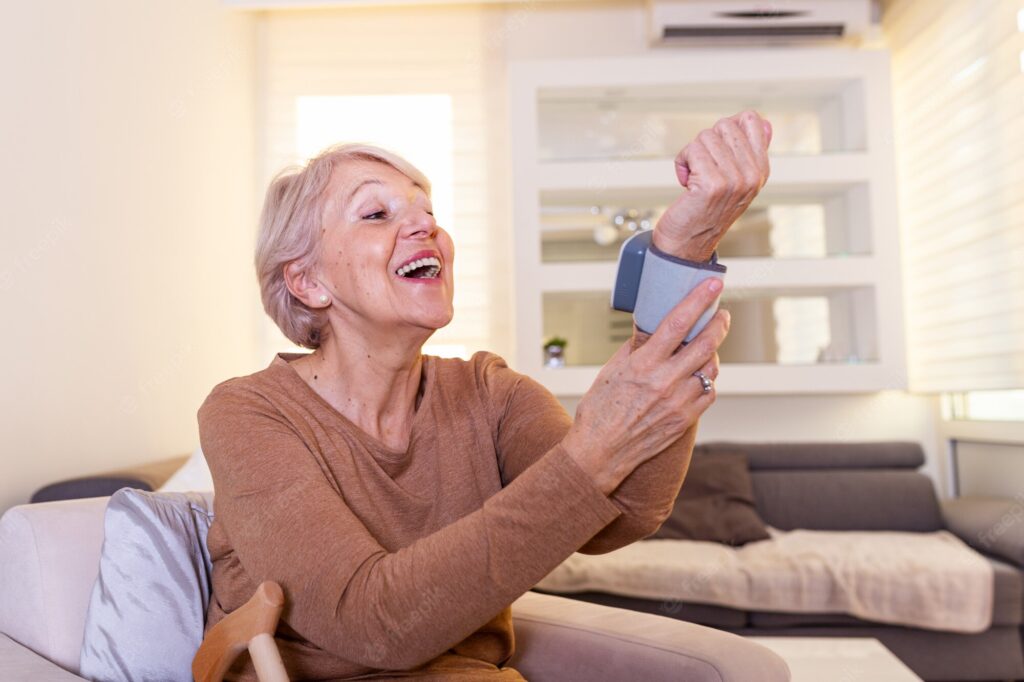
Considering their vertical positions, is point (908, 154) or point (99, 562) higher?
point (908, 154)

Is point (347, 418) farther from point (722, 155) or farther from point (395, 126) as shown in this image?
point (395, 126)

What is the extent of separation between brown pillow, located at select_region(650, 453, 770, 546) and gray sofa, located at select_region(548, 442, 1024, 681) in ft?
0.39

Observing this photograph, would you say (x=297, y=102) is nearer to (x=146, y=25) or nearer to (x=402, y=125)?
(x=402, y=125)

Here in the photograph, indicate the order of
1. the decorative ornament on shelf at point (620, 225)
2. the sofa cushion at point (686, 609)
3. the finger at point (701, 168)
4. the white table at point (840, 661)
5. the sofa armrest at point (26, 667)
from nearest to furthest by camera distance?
the finger at point (701, 168)
the sofa armrest at point (26, 667)
the white table at point (840, 661)
the sofa cushion at point (686, 609)
the decorative ornament on shelf at point (620, 225)

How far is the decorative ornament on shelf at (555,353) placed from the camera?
3920 millimetres

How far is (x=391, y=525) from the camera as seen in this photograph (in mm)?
1259

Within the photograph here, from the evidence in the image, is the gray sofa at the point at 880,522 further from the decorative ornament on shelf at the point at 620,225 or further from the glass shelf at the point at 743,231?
the decorative ornament on shelf at the point at 620,225

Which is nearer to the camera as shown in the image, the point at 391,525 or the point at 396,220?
the point at 391,525

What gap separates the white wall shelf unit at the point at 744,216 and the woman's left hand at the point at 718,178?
290cm

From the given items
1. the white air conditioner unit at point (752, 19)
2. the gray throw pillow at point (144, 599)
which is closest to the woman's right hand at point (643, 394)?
the gray throw pillow at point (144, 599)

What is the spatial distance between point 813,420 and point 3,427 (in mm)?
3302

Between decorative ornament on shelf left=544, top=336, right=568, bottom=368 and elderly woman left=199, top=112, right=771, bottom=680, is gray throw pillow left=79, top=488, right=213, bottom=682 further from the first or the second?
decorative ornament on shelf left=544, top=336, right=568, bottom=368

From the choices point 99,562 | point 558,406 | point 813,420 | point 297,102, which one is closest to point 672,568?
point 813,420

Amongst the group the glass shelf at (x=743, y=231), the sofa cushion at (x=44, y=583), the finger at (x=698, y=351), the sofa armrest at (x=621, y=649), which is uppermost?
the glass shelf at (x=743, y=231)
